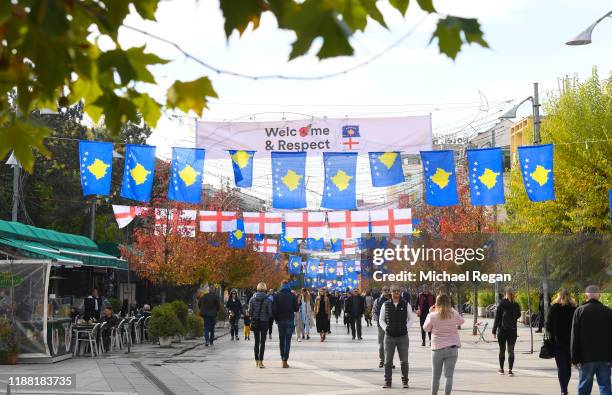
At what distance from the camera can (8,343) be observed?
20.2 meters

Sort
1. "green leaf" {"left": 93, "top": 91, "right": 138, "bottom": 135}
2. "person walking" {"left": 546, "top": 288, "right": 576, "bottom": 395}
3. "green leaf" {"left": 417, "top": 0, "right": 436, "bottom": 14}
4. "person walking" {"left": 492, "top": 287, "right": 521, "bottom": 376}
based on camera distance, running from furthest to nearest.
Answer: "person walking" {"left": 492, "top": 287, "right": 521, "bottom": 376} → "person walking" {"left": 546, "top": 288, "right": 576, "bottom": 395} → "green leaf" {"left": 93, "top": 91, "right": 138, "bottom": 135} → "green leaf" {"left": 417, "top": 0, "right": 436, "bottom": 14}

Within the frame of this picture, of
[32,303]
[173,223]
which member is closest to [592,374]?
[32,303]

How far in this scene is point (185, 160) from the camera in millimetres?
24156

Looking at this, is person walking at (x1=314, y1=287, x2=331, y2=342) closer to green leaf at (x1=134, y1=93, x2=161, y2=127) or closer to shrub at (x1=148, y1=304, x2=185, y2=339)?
shrub at (x1=148, y1=304, x2=185, y2=339)

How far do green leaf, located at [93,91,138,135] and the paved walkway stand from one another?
10.9 meters

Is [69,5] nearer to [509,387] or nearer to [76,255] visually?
[509,387]

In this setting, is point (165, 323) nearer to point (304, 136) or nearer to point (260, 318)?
point (304, 136)

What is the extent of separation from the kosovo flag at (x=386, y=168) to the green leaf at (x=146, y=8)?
19312mm

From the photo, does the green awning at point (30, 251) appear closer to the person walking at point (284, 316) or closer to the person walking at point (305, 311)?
the person walking at point (284, 316)

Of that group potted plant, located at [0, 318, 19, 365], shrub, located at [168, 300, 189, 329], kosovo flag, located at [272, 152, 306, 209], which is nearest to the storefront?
potted plant, located at [0, 318, 19, 365]

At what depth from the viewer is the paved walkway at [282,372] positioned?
15633mm

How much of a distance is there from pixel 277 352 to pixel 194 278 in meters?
15.0

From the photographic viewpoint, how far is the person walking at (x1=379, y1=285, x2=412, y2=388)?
15.9 metres

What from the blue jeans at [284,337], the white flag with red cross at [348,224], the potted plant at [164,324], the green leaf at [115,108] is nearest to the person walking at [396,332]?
the blue jeans at [284,337]
